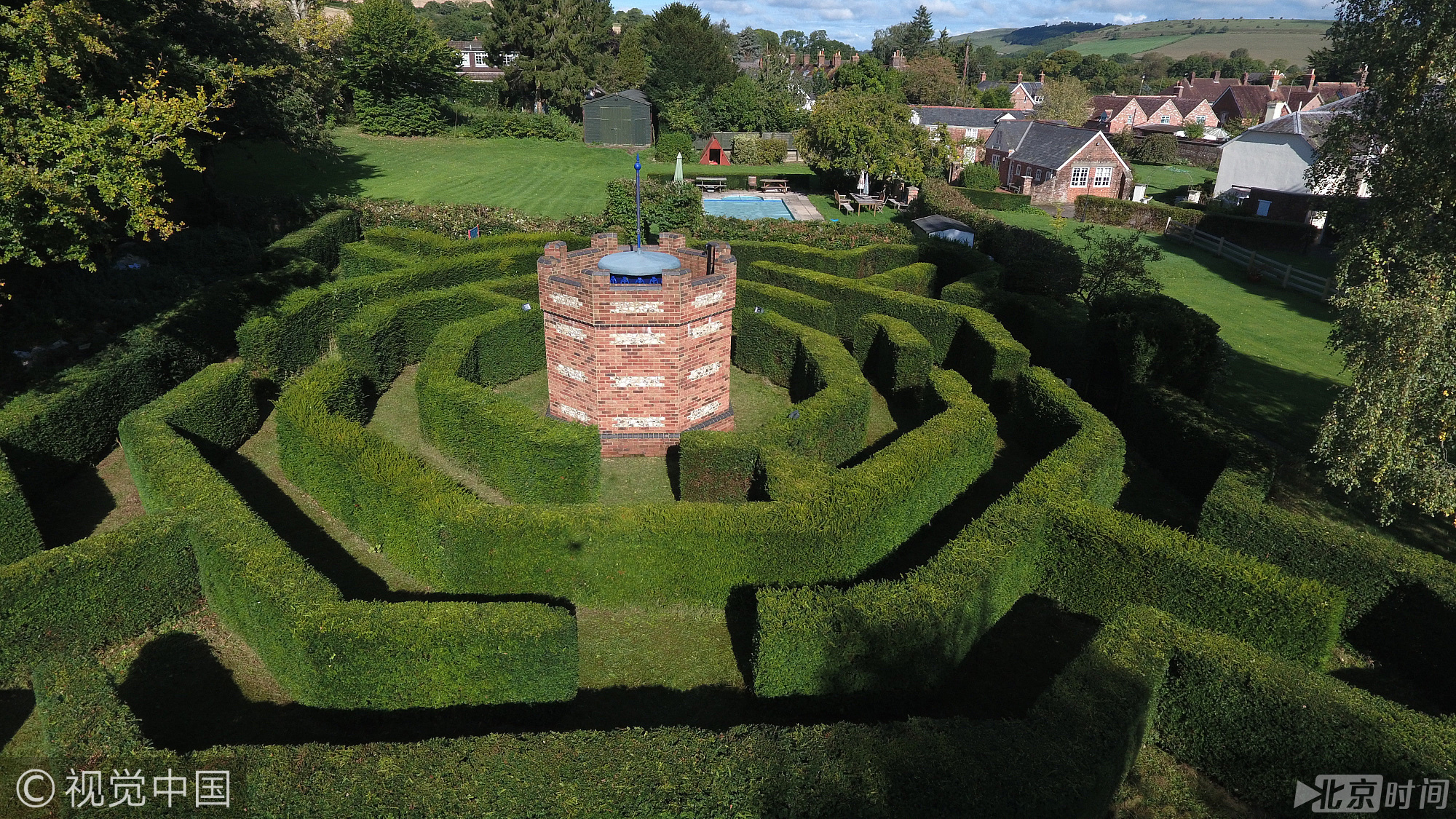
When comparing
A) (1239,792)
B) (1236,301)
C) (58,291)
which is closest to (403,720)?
(1239,792)

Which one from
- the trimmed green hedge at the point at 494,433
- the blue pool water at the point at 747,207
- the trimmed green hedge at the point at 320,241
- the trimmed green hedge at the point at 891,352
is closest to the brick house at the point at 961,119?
the blue pool water at the point at 747,207

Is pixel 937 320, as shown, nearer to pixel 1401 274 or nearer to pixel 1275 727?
pixel 1401 274


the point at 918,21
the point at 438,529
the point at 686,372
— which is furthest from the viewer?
the point at 918,21

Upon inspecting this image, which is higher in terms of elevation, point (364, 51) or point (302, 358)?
point (364, 51)

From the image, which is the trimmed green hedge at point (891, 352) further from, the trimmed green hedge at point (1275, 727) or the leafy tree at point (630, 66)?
the leafy tree at point (630, 66)

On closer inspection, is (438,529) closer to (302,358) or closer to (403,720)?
(403,720)
